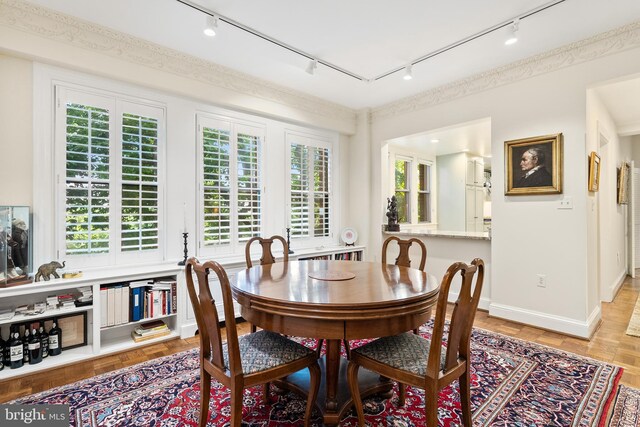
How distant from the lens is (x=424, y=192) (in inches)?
260

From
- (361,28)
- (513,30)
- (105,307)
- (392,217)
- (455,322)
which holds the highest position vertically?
(361,28)

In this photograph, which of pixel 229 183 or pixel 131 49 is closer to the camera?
pixel 131 49

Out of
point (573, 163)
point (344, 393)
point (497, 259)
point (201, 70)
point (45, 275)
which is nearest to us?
point (344, 393)

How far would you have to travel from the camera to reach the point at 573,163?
118 inches

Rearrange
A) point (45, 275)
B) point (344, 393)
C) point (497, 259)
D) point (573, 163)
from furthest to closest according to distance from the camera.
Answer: point (497, 259)
point (573, 163)
point (45, 275)
point (344, 393)

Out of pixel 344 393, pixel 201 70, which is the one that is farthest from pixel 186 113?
pixel 344 393

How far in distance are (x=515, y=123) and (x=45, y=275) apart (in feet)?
14.7

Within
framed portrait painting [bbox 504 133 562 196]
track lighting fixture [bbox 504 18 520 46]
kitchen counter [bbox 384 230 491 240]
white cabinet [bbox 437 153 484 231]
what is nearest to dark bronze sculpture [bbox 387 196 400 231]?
kitchen counter [bbox 384 230 491 240]

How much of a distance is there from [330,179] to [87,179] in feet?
9.71

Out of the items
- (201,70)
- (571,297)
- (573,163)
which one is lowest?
(571,297)

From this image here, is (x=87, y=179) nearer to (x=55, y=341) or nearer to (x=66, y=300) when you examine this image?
(x=66, y=300)

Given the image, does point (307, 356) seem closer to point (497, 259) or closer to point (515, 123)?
point (497, 259)

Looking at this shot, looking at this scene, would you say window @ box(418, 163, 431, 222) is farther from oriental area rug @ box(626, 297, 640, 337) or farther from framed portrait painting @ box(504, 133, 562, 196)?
oriental area rug @ box(626, 297, 640, 337)

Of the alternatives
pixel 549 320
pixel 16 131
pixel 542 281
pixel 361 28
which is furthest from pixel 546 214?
pixel 16 131
